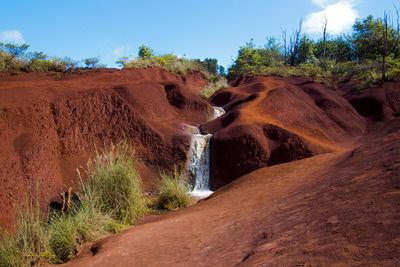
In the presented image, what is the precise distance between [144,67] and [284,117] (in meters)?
10.1

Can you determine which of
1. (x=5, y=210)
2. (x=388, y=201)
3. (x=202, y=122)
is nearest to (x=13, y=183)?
(x=5, y=210)

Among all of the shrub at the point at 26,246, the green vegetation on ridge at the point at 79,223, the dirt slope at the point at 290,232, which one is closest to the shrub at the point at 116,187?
the green vegetation on ridge at the point at 79,223

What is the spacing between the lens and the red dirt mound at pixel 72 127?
5.84 meters

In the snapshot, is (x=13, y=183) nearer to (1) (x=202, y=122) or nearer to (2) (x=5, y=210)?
(2) (x=5, y=210)

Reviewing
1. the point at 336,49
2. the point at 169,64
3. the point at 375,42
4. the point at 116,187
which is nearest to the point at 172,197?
the point at 116,187

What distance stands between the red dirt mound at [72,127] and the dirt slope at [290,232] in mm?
2077

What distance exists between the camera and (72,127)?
302 inches

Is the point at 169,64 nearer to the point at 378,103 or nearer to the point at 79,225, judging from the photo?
the point at 378,103

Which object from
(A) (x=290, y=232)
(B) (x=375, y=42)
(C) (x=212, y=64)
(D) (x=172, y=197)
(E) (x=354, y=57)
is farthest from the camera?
(C) (x=212, y=64)

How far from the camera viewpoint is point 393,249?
5.11ft

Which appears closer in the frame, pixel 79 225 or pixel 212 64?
pixel 79 225

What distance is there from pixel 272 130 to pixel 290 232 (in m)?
7.36

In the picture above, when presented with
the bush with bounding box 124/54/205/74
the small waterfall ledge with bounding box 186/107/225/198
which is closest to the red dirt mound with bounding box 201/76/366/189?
the small waterfall ledge with bounding box 186/107/225/198

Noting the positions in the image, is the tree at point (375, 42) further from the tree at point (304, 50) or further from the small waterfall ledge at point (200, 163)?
the small waterfall ledge at point (200, 163)
